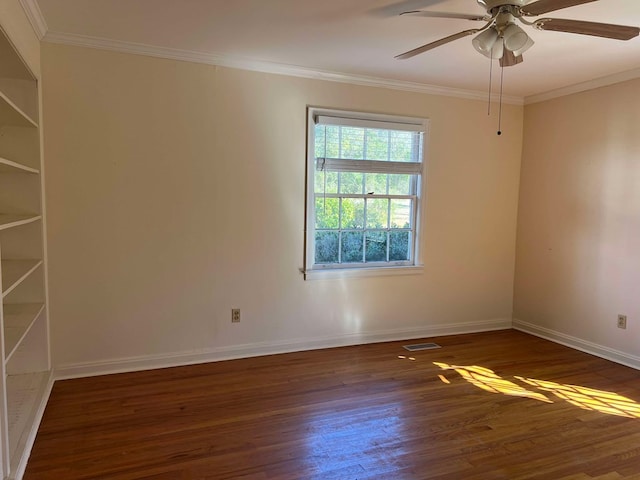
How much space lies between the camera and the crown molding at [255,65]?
3057 mm

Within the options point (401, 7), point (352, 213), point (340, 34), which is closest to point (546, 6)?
point (401, 7)

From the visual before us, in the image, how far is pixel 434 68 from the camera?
3.63 m

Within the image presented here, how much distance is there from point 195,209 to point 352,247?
1471mm

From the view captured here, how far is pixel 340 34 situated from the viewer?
9.58ft

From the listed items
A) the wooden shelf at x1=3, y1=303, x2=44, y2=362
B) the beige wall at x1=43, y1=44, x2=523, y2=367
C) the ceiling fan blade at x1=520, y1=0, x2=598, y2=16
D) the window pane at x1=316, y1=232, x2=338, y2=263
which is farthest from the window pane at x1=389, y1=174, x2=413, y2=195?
the wooden shelf at x1=3, y1=303, x2=44, y2=362

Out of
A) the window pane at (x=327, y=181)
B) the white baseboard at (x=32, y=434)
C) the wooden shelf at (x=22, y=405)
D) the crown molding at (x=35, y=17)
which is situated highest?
the crown molding at (x=35, y=17)

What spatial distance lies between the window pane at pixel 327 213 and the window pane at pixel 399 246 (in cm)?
63

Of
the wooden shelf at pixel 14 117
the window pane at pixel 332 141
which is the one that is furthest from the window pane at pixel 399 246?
the wooden shelf at pixel 14 117

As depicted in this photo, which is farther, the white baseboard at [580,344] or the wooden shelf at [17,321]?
the white baseboard at [580,344]

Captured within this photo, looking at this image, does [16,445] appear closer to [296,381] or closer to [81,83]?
[296,381]

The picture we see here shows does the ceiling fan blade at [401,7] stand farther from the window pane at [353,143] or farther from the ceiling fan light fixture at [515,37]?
the window pane at [353,143]

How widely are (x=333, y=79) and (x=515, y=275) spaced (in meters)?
2.84

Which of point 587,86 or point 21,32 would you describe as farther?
point 587,86

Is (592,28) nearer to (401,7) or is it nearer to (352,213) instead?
(401,7)
